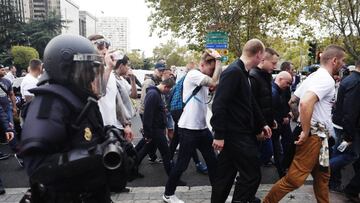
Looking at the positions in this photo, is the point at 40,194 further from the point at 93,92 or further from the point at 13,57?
the point at 13,57

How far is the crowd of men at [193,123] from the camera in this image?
177cm

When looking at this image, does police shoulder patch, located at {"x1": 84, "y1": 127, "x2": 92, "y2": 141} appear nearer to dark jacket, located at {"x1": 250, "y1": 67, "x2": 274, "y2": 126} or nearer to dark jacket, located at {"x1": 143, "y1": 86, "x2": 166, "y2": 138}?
dark jacket, located at {"x1": 250, "y1": 67, "x2": 274, "y2": 126}

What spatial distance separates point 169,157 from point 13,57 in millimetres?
36966

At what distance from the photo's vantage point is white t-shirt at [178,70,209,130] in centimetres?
Result: 420

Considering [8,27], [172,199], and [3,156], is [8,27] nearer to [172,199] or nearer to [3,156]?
[3,156]

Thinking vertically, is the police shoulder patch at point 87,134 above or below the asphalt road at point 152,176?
above

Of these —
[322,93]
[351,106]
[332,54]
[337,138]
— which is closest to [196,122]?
[322,93]

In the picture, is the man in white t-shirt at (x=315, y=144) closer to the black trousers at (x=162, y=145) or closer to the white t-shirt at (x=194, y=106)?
the white t-shirt at (x=194, y=106)

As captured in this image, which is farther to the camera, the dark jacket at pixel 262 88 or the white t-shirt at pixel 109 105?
the dark jacket at pixel 262 88

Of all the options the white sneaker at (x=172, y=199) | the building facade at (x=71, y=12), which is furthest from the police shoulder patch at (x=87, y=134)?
the building facade at (x=71, y=12)

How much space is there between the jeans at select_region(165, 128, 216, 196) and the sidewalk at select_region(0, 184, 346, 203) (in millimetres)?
403

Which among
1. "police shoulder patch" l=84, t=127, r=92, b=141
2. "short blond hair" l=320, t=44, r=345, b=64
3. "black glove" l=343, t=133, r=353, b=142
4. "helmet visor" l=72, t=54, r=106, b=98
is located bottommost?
"black glove" l=343, t=133, r=353, b=142

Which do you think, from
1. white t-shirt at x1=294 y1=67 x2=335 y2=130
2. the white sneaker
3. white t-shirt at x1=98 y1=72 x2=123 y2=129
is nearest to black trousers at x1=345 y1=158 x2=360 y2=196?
white t-shirt at x1=294 y1=67 x2=335 y2=130

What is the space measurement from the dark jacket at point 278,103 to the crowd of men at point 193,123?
2cm
